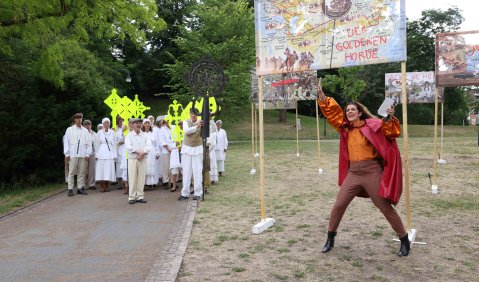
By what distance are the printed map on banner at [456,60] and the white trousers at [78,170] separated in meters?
9.39

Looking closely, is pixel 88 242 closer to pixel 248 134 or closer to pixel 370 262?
pixel 370 262

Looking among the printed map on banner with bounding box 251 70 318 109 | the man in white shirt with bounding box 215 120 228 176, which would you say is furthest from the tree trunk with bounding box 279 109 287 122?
the man in white shirt with bounding box 215 120 228 176

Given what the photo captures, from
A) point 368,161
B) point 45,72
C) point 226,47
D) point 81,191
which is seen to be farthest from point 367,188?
point 226,47

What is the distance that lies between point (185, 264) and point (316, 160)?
13653 mm

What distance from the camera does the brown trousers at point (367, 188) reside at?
5.58m

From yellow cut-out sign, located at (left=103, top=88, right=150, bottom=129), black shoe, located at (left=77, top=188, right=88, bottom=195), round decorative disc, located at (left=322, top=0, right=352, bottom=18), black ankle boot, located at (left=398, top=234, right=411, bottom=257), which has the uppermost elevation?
round decorative disc, located at (left=322, top=0, right=352, bottom=18)

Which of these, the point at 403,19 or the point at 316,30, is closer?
the point at 403,19

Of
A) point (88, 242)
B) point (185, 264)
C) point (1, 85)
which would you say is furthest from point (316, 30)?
point (1, 85)

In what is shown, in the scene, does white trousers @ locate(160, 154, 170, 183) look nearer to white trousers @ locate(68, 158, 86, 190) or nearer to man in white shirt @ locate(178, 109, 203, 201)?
white trousers @ locate(68, 158, 86, 190)

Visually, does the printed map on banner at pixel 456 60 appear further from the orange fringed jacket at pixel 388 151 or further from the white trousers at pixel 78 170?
A: the white trousers at pixel 78 170

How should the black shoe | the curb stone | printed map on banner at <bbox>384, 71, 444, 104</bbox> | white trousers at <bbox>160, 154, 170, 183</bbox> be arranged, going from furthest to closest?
printed map on banner at <bbox>384, 71, 444, 104</bbox>, white trousers at <bbox>160, 154, 170, 183</bbox>, the black shoe, the curb stone

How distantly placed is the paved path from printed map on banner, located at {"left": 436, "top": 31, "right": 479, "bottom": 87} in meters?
6.89

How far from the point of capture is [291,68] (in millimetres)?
7227

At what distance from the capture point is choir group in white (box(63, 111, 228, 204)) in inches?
399
